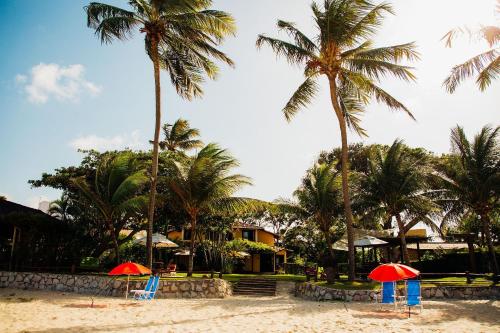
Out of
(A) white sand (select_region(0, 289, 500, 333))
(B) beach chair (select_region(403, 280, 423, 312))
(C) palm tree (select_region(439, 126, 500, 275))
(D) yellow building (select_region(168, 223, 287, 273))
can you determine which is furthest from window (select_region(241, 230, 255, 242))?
(B) beach chair (select_region(403, 280, 423, 312))

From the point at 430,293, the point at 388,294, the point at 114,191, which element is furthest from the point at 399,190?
the point at 114,191

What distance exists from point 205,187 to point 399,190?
1060 cm

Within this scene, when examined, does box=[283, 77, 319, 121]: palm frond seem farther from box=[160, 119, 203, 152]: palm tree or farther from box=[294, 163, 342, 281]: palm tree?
box=[160, 119, 203, 152]: palm tree

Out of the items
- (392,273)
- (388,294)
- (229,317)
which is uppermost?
(392,273)

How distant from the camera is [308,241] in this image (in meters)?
35.5

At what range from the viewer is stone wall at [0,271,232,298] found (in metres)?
16.0

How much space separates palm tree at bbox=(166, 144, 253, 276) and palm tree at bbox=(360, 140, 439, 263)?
7304mm

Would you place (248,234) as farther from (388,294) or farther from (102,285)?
(388,294)

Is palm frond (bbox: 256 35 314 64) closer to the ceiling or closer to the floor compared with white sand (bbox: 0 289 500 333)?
closer to the ceiling

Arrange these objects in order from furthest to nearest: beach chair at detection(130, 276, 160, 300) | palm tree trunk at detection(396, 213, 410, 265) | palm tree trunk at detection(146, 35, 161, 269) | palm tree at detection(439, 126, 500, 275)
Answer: palm tree trunk at detection(396, 213, 410, 265), palm tree at detection(439, 126, 500, 275), palm tree trunk at detection(146, 35, 161, 269), beach chair at detection(130, 276, 160, 300)

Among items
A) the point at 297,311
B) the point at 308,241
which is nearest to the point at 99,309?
the point at 297,311

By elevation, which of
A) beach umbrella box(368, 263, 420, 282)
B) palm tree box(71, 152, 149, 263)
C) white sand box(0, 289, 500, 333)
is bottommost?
white sand box(0, 289, 500, 333)

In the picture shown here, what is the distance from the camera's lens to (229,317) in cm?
1066

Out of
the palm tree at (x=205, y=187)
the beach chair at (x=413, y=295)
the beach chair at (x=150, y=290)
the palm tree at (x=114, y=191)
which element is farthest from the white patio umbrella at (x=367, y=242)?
the palm tree at (x=114, y=191)
